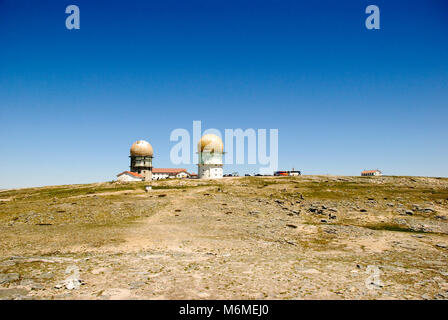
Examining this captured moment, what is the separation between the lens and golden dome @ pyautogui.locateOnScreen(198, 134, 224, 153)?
76.3m

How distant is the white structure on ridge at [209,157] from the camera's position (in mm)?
75938

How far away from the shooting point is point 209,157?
7612 cm

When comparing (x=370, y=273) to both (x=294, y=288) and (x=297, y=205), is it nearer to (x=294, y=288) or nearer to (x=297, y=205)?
(x=294, y=288)

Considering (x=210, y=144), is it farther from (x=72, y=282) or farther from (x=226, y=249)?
(x=72, y=282)

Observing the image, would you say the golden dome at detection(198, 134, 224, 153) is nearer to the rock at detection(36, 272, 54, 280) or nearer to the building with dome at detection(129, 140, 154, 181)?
the building with dome at detection(129, 140, 154, 181)

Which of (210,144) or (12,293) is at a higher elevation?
(210,144)

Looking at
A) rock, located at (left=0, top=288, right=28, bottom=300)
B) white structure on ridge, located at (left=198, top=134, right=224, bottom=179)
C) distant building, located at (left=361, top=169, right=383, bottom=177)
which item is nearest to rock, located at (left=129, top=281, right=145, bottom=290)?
rock, located at (left=0, top=288, right=28, bottom=300)

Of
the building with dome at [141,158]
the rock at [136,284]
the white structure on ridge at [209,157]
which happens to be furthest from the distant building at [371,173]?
the rock at [136,284]

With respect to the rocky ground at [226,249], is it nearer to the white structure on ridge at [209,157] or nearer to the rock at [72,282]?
the rock at [72,282]

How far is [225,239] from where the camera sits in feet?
68.3

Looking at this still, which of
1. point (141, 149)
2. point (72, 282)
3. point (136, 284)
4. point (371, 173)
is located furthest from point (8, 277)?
point (371, 173)

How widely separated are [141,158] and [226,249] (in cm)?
7387

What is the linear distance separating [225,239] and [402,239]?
45.8 ft

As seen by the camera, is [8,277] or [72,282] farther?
[8,277]
